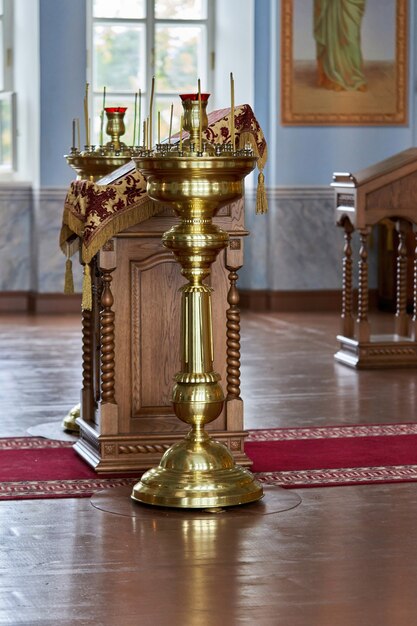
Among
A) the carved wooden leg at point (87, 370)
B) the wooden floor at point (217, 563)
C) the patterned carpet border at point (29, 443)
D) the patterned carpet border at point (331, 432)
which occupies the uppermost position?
the carved wooden leg at point (87, 370)

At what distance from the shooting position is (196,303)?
4.68m

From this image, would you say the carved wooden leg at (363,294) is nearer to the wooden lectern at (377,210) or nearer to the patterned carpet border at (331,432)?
the wooden lectern at (377,210)

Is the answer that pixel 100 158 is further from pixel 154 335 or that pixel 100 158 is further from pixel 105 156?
pixel 154 335

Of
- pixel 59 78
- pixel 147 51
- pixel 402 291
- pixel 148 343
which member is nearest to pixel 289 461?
pixel 148 343

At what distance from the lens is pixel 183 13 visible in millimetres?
12438

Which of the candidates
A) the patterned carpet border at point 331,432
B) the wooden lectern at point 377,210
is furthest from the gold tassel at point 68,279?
the wooden lectern at point 377,210

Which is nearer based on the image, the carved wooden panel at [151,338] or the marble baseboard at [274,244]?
the carved wooden panel at [151,338]

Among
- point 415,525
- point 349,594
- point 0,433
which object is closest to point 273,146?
point 0,433

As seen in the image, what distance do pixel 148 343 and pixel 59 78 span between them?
6.68m

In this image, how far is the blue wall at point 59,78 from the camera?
11.5 m

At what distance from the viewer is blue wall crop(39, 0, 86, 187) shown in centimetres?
1152

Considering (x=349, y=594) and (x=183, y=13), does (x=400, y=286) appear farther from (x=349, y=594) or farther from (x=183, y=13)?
(x=349, y=594)

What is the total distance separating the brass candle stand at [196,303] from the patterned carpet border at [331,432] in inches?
48.6

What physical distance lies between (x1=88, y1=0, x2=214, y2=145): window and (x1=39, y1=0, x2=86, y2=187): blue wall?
1.85ft
